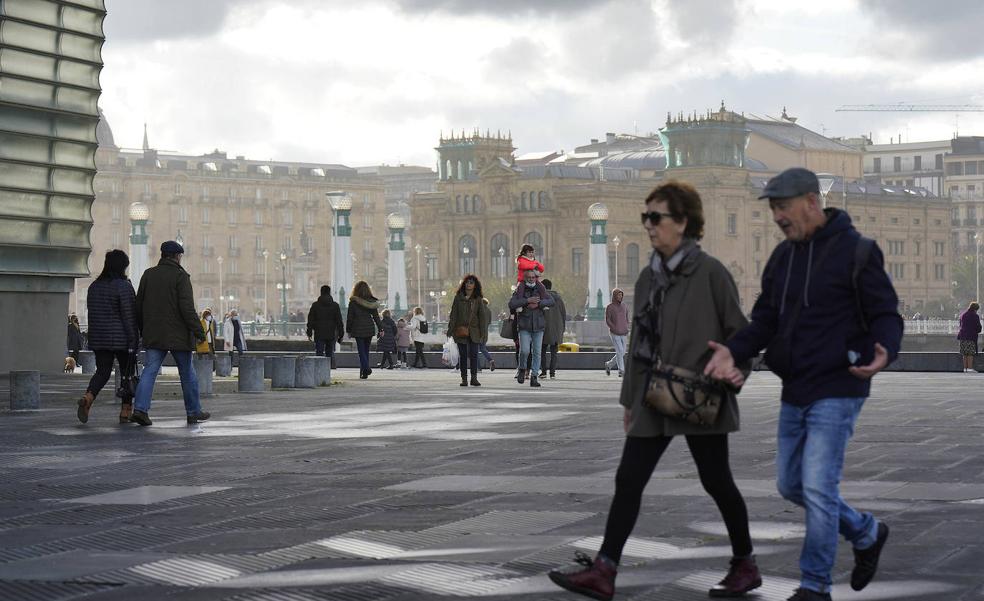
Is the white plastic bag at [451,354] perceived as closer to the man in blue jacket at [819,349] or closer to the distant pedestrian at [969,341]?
the distant pedestrian at [969,341]

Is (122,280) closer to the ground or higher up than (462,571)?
higher up

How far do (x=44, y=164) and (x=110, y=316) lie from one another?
10443mm

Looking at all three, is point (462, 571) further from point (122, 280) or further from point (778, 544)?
point (122, 280)

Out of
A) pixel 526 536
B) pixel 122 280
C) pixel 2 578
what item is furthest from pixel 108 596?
pixel 122 280

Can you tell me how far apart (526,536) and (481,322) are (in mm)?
14330

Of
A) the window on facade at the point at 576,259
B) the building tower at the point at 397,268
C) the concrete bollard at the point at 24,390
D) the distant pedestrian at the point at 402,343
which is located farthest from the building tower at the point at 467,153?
the concrete bollard at the point at 24,390

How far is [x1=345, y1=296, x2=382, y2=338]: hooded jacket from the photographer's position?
26.2 meters

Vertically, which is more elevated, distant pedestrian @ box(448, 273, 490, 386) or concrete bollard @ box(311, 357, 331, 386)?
distant pedestrian @ box(448, 273, 490, 386)

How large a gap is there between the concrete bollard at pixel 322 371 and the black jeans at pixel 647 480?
16.4 m

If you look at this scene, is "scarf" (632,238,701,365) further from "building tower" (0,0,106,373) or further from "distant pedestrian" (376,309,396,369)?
"distant pedestrian" (376,309,396,369)

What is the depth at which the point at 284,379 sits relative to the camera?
72.1 ft

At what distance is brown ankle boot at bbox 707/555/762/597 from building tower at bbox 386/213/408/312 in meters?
57.2

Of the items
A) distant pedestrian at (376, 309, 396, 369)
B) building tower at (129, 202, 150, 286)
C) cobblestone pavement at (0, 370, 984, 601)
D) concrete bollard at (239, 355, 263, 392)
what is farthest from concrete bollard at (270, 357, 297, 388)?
building tower at (129, 202, 150, 286)

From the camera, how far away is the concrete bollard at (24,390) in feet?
55.1
